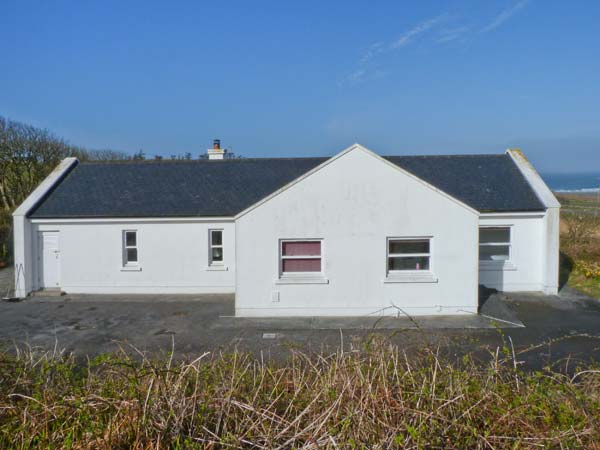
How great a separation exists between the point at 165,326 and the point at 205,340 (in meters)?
2.08

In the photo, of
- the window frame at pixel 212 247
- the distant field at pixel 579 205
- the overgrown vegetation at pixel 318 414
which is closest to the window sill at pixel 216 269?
the window frame at pixel 212 247

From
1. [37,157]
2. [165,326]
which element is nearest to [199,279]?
[165,326]

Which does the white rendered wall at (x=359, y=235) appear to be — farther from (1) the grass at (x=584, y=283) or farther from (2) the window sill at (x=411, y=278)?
(1) the grass at (x=584, y=283)

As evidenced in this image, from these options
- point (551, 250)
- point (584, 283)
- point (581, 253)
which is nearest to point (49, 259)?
point (551, 250)

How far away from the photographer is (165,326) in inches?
525

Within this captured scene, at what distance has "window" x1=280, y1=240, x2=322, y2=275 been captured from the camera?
1389 centimetres

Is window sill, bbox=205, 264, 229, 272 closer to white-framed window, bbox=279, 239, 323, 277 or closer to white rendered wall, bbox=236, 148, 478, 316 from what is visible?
white rendered wall, bbox=236, 148, 478, 316

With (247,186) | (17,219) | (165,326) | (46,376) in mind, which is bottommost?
(165,326)

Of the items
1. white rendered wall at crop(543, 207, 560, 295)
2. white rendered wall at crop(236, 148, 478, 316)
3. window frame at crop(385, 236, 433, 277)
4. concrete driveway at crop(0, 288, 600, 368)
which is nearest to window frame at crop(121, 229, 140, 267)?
concrete driveway at crop(0, 288, 600, 368)

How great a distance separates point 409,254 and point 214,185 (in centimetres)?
964

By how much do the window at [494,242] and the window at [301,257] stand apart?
24.5ft

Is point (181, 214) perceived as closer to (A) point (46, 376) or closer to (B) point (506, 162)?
(A) point (46, 376)

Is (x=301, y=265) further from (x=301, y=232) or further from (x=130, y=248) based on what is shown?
(x=130, y=248)

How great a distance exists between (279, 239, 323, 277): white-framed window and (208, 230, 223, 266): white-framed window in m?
4.77
